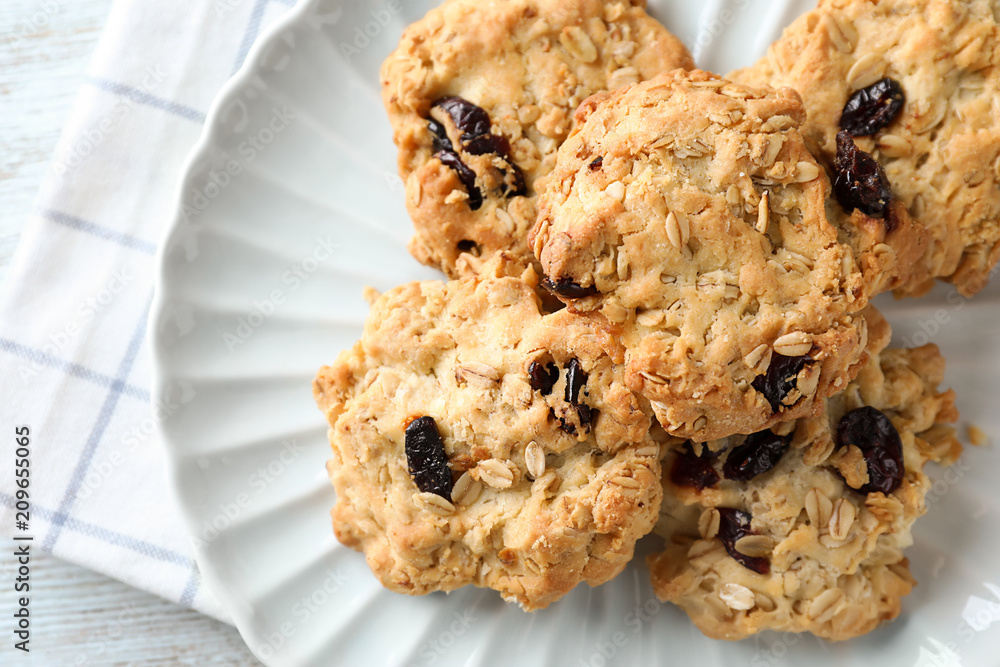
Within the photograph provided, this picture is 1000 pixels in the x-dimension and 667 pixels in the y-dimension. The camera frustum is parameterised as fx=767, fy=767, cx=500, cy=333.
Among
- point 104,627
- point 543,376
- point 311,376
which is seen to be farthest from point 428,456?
point 104,627

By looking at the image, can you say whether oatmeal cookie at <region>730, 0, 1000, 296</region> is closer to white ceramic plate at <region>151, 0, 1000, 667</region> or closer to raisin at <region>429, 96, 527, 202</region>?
white ceramic plate at <region>151, 0, 1000, 667</region>

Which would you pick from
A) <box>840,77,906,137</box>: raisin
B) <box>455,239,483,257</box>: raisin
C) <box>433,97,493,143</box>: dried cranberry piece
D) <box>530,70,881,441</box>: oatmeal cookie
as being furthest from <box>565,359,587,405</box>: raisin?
<box>840,77,906,137</box>: raisin

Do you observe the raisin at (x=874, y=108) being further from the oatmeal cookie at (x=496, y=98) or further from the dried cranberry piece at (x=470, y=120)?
the dried cranberry piece at (x=470, y=120)

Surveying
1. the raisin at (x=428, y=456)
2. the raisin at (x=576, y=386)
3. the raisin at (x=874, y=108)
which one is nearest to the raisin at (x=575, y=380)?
the raisin at (x=576, y=386)

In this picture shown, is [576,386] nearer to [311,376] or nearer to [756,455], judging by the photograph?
[756,455]

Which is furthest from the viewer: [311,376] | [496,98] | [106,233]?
[106,233]

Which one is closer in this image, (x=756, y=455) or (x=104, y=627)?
(x=756, y=455)

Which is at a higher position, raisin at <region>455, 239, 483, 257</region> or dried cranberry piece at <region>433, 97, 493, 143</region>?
dried cranberry piece at <region>433, 97, 493, 143</region>
